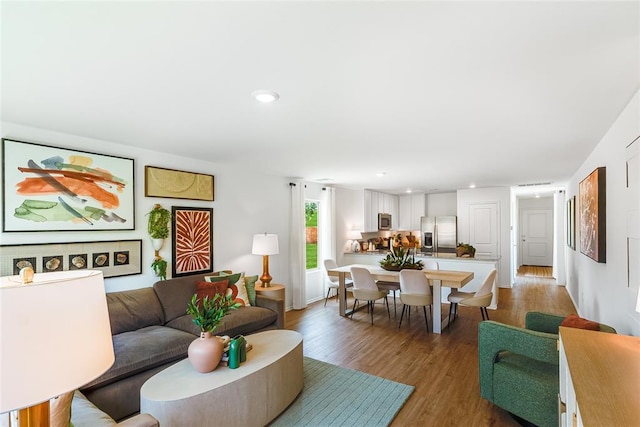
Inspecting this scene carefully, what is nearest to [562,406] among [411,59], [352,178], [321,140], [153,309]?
[411,59]

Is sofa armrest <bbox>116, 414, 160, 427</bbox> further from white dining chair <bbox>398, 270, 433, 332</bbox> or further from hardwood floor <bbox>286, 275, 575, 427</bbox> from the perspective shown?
white dining chair <bbox>398, 270, 433, 332</bbox>

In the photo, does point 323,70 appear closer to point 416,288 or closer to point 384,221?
point 416,288

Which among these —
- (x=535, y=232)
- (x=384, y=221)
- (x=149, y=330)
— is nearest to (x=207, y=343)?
(x=149, y=330)

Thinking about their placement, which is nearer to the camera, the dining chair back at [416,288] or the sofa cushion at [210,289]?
the sofa cushion at [210,289]

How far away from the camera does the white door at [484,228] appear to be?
738cm

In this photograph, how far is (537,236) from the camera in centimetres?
1089

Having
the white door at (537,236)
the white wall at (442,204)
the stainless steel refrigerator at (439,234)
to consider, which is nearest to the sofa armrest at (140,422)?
the stainless steel refrigerator at (439,234)

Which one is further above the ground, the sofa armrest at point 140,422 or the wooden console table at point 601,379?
the wooden console table at point 601,379

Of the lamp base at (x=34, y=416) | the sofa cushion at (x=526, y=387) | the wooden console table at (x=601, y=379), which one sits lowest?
the sofa cushion at (x=526, y=387)

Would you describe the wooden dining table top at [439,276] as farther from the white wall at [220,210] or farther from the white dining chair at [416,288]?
the white wall at [220,210]

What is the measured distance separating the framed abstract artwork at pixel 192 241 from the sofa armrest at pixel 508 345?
Answer: 11.0 feet

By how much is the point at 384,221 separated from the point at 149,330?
21.0ft

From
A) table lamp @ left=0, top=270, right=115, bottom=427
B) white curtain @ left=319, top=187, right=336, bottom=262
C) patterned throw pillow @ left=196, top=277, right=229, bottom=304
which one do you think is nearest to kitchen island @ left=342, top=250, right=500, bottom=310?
white curtain @ left=319, top=187, right=336, bottom=262

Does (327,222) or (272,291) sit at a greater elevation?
(327,222)
